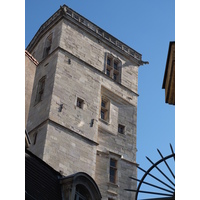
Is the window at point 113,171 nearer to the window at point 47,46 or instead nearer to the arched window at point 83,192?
the window at point 47,46

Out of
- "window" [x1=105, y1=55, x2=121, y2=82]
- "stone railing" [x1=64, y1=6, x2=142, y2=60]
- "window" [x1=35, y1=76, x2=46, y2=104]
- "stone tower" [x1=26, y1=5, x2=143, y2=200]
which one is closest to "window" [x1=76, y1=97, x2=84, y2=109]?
"stone tower" [x1=26, y1=5, x2=143, y2=200]

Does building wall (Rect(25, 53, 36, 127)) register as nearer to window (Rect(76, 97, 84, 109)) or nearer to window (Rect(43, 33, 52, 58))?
window (Rect(76, 97, 84, 109))

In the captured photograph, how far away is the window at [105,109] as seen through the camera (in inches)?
805

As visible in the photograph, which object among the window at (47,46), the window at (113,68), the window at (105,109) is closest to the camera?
the window at (105,109)

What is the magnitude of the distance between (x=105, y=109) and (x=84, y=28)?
14.1 feet

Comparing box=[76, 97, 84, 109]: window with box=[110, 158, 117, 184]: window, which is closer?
box=[110, 158, 117, 184]: window

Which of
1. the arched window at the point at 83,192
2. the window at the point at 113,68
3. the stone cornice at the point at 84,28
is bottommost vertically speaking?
the arched window at the point at 83,192

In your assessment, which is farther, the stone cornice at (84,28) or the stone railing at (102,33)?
the stone railing at (102,33)

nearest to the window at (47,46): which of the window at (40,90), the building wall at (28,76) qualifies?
the window at (40,90)

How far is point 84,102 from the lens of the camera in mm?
19422

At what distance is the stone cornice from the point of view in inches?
847

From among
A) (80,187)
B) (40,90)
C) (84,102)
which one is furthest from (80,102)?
(80,187)
